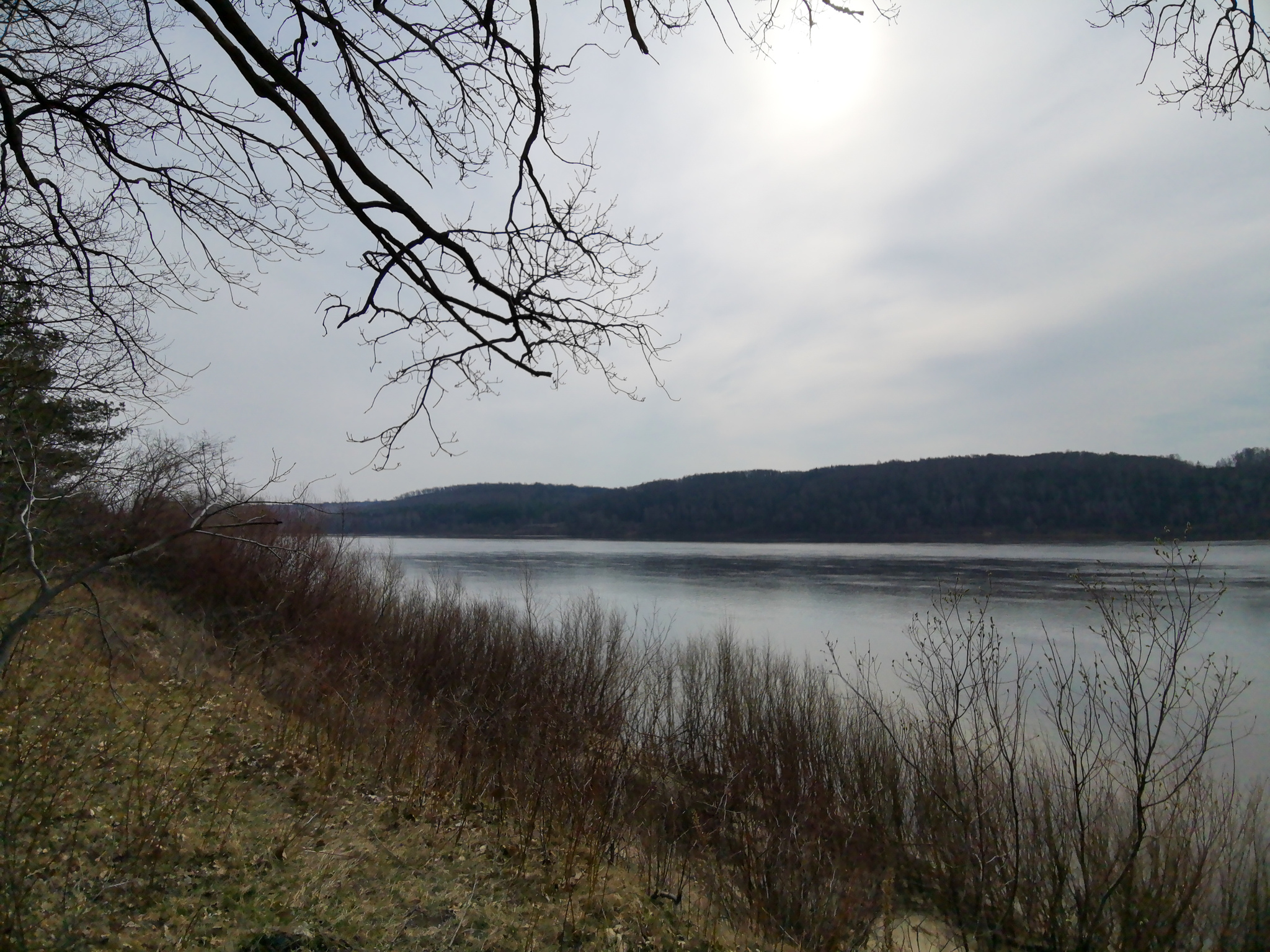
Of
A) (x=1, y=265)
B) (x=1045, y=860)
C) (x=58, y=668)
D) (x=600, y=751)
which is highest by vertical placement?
(x=1, y=265)

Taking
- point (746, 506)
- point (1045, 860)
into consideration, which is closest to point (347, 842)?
point (1045, 860)

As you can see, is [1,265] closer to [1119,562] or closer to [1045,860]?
[1045,860]

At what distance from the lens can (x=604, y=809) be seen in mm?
8148

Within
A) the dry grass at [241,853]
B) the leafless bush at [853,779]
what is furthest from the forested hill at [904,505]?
the dry grass at [241,853]

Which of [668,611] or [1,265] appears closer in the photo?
[1,265]

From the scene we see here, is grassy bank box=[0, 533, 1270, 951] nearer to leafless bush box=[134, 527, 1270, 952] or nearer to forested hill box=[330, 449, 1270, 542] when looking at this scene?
leafless bush box=[134, 527, 1270, 952]

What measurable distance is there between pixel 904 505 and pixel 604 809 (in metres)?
77.9

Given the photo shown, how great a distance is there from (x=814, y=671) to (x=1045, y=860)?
736cm

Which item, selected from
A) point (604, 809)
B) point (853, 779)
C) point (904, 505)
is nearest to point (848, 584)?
point (853, 779)

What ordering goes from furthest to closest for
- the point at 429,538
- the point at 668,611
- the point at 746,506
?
1. the point at 429,538
2. the point at 746,506
3. the point at 668,611

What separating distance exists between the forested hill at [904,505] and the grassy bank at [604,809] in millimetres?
56593

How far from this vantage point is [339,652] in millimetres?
16875

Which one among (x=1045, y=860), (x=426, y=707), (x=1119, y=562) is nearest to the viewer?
(x=1045, y=860)

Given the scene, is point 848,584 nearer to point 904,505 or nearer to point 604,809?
point 604,809
